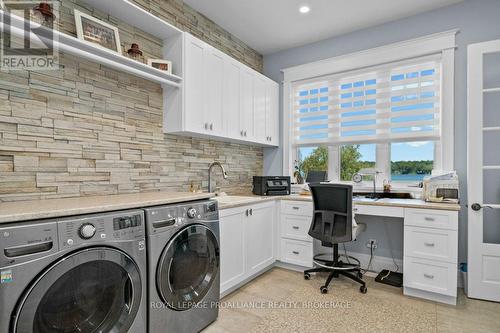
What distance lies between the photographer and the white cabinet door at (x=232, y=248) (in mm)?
→ 2293

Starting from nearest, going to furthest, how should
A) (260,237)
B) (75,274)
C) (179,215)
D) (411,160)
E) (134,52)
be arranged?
(75,274)
(179,215)
(134,52)
(260,237)
(411,160)

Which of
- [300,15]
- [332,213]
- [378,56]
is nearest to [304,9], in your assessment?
[300,15]

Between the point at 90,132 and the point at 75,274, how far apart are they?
1.11 metres

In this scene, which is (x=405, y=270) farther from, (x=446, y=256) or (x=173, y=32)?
(x=173, y=32)

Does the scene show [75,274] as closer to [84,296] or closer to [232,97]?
[84,296]

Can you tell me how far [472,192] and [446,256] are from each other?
673 millimetres

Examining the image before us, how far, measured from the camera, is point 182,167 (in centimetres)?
275

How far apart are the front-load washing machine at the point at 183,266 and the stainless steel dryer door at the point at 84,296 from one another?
0.49 feet

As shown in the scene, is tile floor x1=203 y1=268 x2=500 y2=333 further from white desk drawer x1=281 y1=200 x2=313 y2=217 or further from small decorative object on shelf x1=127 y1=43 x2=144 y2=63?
small decorative object on shelf x1=127 y1=43 x2=144 y2=63

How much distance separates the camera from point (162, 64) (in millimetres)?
2342

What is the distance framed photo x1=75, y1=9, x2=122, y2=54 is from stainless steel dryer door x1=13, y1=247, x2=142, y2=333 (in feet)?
4.58

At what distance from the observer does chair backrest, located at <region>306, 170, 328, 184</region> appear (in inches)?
137

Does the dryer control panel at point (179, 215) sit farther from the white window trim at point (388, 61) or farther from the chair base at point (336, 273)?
the white window trim at point (388, 61)

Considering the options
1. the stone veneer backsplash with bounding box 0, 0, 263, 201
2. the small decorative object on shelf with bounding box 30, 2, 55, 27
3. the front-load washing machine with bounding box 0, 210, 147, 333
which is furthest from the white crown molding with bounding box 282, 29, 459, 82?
the front-load washing machine with bounding box 0, 210, 147, 333
